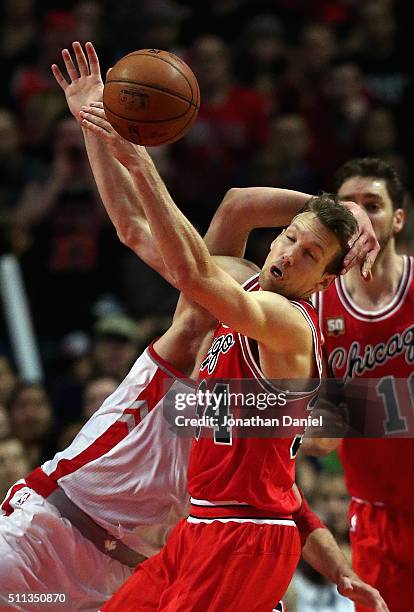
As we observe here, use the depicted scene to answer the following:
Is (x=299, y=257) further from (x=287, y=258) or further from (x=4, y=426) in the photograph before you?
(x=4, y=426)

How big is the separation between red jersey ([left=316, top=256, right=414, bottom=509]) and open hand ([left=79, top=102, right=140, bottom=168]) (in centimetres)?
181

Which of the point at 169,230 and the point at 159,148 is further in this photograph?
the point at 159,148

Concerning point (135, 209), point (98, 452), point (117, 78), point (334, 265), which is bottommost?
point (98, 452)

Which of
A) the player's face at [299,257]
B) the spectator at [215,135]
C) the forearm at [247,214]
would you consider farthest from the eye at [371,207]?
the spectator at [215,135]

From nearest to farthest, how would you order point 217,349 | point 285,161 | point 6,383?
point 217,349 < point 6,383 < point 285,161

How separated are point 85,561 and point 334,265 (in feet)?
5.32

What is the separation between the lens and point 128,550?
15.0 ft

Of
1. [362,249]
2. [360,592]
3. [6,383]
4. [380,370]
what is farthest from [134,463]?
[6,383]

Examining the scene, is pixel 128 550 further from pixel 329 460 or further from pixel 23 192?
pixel 23 192

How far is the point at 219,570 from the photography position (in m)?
3.83

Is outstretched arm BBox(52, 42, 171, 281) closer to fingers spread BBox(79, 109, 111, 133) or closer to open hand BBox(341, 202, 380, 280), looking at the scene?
fingers spread BBox(79, 109, 111, 133)

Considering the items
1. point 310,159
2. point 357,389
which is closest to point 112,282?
point 310,159

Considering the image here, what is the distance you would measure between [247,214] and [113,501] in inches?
51.7

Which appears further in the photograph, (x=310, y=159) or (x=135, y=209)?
(x=310, y=159)
